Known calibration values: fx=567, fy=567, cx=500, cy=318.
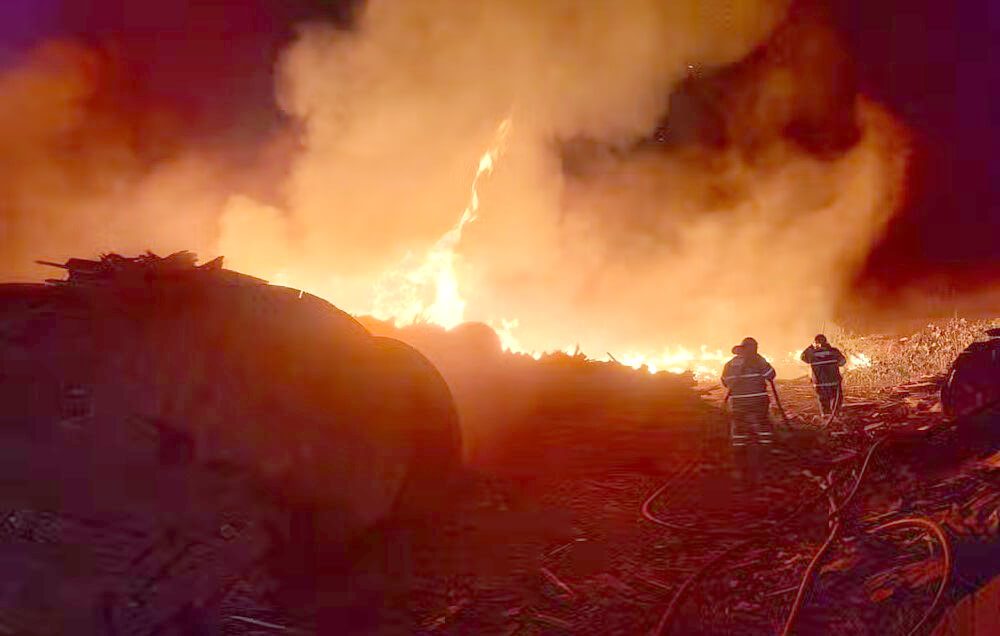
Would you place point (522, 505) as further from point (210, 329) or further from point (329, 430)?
point (210, 329)

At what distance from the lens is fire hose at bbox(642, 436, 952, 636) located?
4.82m

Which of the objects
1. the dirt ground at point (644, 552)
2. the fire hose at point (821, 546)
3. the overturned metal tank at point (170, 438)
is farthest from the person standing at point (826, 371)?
the overturned metal tank at point (170, 438)

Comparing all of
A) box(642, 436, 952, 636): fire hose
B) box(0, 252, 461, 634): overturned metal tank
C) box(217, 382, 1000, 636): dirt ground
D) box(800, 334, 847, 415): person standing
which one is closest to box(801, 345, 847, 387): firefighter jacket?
box(800, 334, 847, 415): person standing

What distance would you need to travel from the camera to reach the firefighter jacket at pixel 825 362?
469 inches

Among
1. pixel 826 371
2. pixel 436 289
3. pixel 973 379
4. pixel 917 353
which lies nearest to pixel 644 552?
pixel 973 379

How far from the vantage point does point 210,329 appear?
6.04m

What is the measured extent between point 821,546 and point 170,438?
6.74m

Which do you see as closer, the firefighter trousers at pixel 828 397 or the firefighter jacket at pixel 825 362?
the firefighter jacket at pixel 825 362

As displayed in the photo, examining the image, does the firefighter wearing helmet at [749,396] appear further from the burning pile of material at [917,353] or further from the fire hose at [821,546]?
the burning pile of material at [917,353]

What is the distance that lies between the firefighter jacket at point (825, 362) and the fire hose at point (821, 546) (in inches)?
139

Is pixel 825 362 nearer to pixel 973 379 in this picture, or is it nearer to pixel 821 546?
pixel 973 379

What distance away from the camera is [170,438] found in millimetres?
5438

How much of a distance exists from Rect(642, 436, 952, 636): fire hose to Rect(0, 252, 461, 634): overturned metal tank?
3.31 meters

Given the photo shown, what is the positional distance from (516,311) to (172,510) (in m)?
22.2
